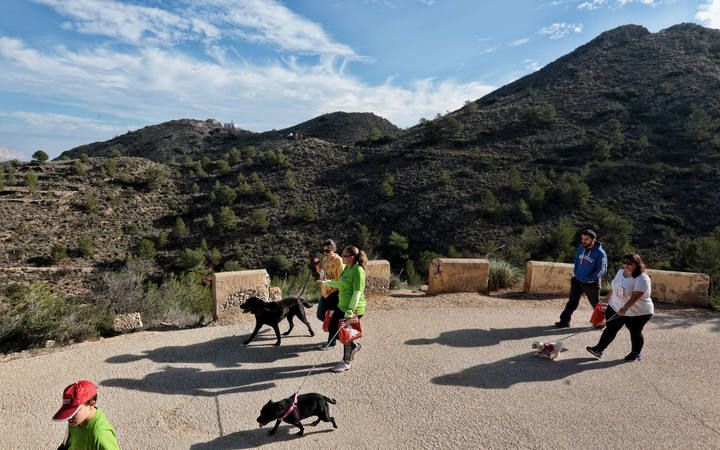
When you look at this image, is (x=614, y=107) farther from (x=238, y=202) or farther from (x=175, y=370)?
(x=175, y=370)

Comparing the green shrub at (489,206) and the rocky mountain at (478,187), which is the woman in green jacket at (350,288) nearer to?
the rocky mountain at (478,187)

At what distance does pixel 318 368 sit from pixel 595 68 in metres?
66.7

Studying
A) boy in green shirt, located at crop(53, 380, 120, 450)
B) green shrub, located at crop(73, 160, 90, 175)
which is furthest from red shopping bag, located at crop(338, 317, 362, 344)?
green shrub, located at crop(73, 160, 90, 175)

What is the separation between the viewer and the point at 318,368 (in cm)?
547

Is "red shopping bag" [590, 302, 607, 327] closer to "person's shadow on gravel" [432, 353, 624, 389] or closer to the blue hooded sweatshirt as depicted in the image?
the blue hooded sweatshirt

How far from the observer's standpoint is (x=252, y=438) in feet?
13.1

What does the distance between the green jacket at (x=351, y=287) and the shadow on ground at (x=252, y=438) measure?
163 centimetres

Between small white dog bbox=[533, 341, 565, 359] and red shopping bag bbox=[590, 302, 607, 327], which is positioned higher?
red shopping bag bbox=[590, 302, 607, 327]

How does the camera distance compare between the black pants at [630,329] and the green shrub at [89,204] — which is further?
A: the green shrub at [89,204]

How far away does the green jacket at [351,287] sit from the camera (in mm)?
5332

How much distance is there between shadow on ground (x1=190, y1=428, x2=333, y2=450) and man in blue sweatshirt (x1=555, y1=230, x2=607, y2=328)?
485 cm

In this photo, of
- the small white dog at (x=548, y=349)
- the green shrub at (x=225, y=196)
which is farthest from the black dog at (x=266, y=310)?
the green shrub at (x=225, y=196)

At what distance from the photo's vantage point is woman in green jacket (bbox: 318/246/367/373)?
210 inches

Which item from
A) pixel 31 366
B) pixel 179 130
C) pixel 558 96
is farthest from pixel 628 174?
pixel 179 130
